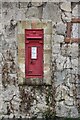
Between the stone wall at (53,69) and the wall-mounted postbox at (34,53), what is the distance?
20 centimetres

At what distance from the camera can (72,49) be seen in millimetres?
6512

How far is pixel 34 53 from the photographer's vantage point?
255 inches

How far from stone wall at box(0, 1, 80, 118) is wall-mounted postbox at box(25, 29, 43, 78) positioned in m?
0.20

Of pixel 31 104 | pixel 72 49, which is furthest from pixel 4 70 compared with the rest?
pixel 72 49

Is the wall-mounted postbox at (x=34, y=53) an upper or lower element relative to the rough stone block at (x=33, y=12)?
lower

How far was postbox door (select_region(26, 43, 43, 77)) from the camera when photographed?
647cm

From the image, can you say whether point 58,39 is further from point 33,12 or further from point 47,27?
point 33,12

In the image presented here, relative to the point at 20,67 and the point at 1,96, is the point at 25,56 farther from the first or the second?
the point at 1,96

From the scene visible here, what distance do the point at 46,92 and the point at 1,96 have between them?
0.81m

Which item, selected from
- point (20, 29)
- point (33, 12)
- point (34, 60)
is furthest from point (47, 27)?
point (34, 60)

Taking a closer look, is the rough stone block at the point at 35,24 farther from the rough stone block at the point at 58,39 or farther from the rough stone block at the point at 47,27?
the rough stone block at the point at 58,39

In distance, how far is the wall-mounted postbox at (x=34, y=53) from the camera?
6.45 m

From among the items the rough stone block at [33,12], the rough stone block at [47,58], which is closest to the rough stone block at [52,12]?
the rough stone block at [33,12]

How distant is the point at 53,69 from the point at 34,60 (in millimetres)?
373
